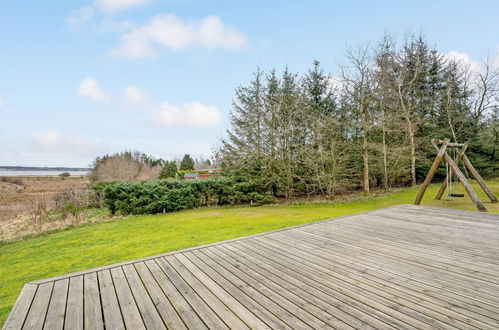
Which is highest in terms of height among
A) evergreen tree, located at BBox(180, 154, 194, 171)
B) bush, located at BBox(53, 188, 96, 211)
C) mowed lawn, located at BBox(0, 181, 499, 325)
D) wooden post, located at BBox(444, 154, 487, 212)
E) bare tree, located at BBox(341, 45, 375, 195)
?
bare tree, located at BBox(341, 45, 375, 195)

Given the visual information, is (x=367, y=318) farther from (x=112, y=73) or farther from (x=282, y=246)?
(x=112, y=73)

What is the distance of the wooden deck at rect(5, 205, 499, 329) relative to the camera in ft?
5.52

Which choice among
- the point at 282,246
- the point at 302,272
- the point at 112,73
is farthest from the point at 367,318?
the point at 112,73

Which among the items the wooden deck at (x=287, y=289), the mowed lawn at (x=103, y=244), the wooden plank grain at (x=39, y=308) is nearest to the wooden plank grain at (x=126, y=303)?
the wooden deck at (x=287, y=289)

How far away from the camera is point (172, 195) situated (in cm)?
994

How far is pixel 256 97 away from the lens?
40.9 feet

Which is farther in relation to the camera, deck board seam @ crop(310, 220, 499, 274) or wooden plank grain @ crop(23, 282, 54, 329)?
deck board seam @ crop(310, 220, 499, 274)

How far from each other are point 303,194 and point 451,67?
49.5 feet

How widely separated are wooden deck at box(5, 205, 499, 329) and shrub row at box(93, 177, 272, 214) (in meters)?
6.99

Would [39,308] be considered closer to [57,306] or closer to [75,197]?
[57,306]

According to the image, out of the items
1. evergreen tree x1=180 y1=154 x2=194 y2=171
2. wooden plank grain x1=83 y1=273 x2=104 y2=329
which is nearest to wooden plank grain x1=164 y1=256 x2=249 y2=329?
wooden plank grain x1=83 y1=273 x2=104 y2=329

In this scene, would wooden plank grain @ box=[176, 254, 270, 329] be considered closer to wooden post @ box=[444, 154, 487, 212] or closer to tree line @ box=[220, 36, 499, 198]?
wooden post @ box=[444, 154, 487, 212]

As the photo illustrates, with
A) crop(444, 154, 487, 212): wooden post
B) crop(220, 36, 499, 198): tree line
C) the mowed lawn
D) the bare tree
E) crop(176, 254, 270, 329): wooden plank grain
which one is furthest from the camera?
the bare tree

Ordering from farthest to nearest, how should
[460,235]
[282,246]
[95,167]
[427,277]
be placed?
[95,167] < [460,235] < [282,246] < [427,277]
